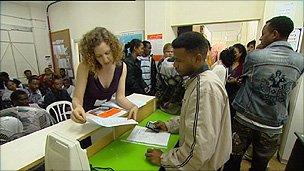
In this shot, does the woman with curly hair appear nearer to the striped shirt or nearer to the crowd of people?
the crowd of people

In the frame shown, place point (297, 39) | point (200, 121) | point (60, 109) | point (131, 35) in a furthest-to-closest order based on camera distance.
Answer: point (131, 35) < point (60, 109) < point (297, 39) < point (200, 121)

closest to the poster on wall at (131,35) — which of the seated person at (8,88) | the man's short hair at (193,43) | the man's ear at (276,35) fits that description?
the seated person at (8,88)

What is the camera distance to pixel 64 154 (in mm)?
550

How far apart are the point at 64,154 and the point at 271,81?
4.13 feet

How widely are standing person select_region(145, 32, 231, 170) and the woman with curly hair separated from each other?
0.44 meters

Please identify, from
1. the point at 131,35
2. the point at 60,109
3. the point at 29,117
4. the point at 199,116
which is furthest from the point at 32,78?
the point at 199,116

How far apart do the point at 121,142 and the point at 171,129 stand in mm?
319

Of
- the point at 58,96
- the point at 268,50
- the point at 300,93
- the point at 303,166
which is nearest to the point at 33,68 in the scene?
the point at 58,96

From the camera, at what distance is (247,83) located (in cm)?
133

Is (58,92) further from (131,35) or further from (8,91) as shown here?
(131,35)

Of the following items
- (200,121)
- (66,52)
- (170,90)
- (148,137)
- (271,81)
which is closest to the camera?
(200,121)

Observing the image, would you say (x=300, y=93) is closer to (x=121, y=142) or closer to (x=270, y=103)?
(x=270, y=103)

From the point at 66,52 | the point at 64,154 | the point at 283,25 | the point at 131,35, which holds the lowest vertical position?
the point at 64,154

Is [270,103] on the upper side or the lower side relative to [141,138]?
upper
